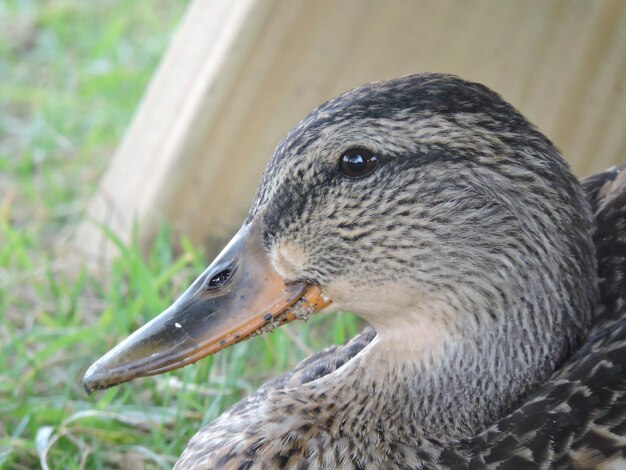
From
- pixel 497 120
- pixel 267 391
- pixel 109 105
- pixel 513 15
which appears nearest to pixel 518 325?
pixel 497 120

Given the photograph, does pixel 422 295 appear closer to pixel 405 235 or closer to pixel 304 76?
pixel 405 235

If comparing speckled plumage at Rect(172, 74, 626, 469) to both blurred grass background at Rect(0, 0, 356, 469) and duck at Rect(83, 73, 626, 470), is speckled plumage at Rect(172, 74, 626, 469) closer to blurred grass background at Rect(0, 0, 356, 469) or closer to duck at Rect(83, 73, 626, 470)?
duck at Rect(83, 73, 626, 470)

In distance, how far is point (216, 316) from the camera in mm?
1861

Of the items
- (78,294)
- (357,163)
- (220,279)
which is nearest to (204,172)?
(78,294)

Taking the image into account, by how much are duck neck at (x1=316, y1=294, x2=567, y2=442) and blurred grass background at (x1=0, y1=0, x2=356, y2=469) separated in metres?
0.71

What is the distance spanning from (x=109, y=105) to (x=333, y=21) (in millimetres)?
1419

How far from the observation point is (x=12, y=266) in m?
3.19

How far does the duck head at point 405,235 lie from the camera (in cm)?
176

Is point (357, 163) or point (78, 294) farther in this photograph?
point (78, 294)

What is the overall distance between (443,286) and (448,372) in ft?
0.58

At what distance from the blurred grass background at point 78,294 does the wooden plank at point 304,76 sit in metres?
0.21

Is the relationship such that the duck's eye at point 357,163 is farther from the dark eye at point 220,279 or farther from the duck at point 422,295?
the dark eye at point 220,279

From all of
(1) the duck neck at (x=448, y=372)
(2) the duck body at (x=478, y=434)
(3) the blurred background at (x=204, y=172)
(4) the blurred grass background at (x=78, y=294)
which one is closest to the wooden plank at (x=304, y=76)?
(3) the blurred background at (x=204, y=172)

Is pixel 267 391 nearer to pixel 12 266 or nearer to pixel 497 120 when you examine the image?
pixel 497 120
